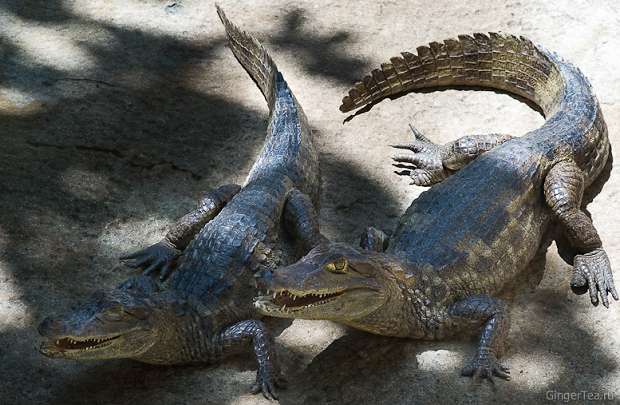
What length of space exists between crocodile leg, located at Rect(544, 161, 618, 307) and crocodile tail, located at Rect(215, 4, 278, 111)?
204 centimetres

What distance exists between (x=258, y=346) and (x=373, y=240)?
94 cm

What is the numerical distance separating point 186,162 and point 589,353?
114 inches

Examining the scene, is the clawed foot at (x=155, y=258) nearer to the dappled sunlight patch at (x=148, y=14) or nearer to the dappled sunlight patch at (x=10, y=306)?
the dappled sunlight patch at (x=10, y=306)

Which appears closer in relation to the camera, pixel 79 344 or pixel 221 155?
pixel 79 344

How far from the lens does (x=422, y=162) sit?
20.0 ft

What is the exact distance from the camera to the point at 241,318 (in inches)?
193

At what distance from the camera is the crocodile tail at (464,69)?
6477mm

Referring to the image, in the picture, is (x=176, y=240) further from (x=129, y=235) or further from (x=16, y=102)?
(x=16, y=102)

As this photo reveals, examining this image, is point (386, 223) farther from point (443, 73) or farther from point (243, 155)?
point (443, 73)

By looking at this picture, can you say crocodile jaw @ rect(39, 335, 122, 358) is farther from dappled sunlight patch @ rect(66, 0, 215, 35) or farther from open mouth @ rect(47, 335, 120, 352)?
dappled sunlight patch @ rect(66, 0, 215, 35)

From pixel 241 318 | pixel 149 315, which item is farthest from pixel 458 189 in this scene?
pixel 149 315

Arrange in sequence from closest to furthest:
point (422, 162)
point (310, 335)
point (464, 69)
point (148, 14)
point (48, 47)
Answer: point (310, 335) < point (422, 162) < point (464, 69) < point (48, 47) < point (148, 14)

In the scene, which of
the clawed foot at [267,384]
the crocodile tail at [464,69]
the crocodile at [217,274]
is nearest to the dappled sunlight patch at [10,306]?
the crocodile at [217,274]

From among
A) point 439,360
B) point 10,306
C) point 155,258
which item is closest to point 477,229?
point 439,360
